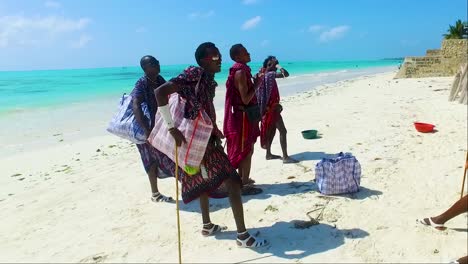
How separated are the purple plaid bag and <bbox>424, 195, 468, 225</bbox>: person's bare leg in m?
1.08

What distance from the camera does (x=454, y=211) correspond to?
336 centimetres

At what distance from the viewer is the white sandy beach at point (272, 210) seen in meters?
3.48

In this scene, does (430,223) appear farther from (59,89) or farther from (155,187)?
(59,89)

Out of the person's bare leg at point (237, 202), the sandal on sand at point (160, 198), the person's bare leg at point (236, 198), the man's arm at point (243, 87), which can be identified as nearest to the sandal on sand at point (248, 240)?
the person's bare leg at point (237, 202)

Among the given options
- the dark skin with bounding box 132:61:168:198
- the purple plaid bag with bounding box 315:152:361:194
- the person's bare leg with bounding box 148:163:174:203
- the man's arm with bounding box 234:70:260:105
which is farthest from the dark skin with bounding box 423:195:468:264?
the dark skin with bounding box 132:61:168:198

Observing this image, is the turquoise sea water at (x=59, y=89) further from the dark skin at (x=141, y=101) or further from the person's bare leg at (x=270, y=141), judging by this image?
the dark skin at (x=141, y=101)

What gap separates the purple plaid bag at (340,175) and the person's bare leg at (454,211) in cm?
108

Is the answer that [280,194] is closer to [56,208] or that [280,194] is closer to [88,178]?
[56,208]

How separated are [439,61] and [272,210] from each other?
69.1ft

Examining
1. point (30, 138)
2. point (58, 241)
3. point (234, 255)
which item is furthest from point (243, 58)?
point (30, 138)

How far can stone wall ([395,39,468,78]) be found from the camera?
818 inches

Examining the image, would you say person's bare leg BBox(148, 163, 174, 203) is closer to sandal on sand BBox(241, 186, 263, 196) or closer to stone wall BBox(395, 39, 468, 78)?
sandal on sand BBox(241, 186, 263, 196)

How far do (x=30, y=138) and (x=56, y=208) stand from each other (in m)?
7.00

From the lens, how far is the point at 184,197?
3.77 meters
